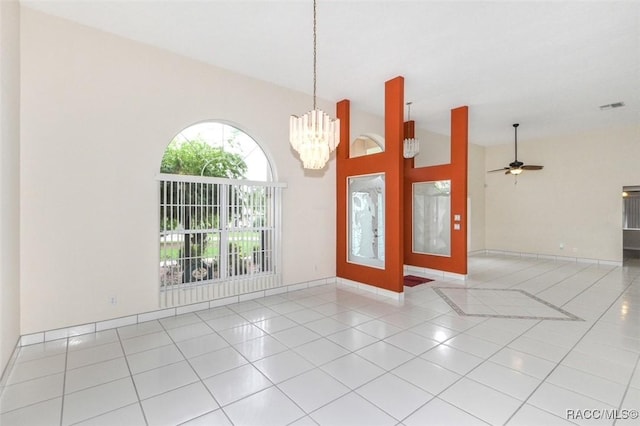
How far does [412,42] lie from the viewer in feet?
12.1

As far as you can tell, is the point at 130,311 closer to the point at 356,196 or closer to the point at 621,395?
the point at 356,196

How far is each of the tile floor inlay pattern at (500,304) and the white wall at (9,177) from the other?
16.3ft

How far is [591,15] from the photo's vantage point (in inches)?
125

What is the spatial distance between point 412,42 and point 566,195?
7372mm

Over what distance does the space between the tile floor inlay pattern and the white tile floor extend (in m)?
0.08

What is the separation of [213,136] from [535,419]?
4817 mm

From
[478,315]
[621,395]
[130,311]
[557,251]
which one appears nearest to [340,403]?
[621,395]

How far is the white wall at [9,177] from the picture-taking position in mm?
2387

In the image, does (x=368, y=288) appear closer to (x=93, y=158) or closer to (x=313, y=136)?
(x=313, y=136)

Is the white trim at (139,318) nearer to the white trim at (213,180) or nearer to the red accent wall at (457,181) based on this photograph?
the white trim at (213,180)

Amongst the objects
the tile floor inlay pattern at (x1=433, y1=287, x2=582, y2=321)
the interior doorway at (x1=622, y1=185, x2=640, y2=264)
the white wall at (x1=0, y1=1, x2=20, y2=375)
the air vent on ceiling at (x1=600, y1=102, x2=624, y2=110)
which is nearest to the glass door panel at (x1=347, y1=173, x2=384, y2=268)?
the tile floor inlay pattern at (x1=433, y1=287, x2=582, y2=321)

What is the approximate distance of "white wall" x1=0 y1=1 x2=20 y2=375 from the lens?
94.0 inches

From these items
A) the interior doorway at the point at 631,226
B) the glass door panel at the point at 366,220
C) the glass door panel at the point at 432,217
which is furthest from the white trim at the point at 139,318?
the interior doorway at the point at 631,226

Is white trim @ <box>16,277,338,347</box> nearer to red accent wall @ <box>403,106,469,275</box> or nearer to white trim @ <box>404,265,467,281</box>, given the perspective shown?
white trim @ <box>404,265,467,281</box>
